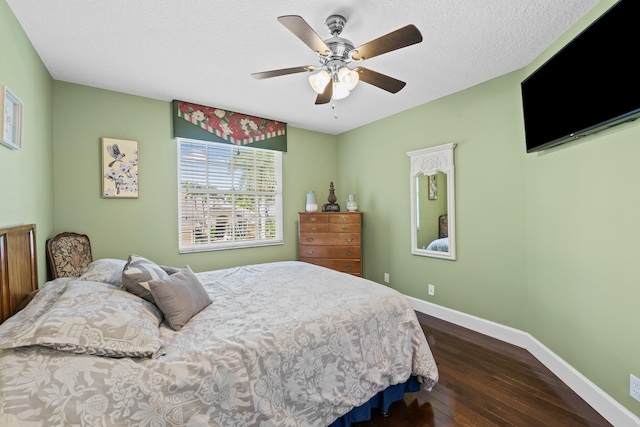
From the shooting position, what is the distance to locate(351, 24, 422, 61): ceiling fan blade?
1.47 metres

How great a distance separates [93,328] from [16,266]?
1021 millimetres

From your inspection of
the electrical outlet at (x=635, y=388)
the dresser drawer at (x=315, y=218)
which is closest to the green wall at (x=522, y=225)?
the electrical outlet at (x=635, y=388)

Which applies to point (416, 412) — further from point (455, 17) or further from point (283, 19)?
point (455, 17)

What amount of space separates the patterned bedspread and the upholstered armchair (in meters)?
1.03

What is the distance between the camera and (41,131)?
2258mm

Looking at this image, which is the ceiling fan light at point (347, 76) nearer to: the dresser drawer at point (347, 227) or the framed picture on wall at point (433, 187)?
the framed picture on wall at point (433, 187)

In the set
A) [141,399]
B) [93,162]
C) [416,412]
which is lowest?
[416,412]

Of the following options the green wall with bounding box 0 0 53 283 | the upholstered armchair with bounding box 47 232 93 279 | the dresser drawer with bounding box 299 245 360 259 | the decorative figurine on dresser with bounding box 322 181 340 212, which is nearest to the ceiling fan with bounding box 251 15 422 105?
the green wall with bounding box 0 0 53 283

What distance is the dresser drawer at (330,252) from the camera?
3.77m

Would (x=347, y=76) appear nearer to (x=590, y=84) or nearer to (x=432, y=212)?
(x=590, y=84)

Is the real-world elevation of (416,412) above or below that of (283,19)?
below

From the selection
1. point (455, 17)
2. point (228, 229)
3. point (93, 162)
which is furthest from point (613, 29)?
point (93, 162)

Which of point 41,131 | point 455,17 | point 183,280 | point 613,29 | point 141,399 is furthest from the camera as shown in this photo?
point 41,131

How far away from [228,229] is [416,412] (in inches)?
113
